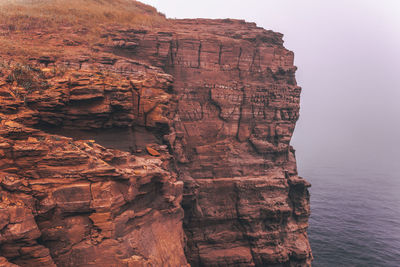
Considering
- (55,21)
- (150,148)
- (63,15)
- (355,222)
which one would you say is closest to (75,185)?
(150,148)

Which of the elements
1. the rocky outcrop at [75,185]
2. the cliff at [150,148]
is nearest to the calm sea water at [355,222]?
the cliff at [150,148]

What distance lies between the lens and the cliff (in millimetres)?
10750

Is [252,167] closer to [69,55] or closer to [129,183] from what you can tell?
[129,183]

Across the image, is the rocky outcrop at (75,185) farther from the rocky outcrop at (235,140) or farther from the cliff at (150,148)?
the rocky outcrop at (235,140)

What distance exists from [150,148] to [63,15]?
21.7 m

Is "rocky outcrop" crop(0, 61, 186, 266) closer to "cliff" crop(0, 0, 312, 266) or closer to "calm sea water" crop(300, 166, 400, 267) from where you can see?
"cliff" crop(0, 0, 312, 266)

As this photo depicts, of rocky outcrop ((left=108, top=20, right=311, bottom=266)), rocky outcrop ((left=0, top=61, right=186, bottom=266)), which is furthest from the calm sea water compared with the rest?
rocky outcrop ((left=0, top=61, right=186, bottom=266))

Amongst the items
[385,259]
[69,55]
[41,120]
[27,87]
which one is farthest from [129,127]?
[385,259]

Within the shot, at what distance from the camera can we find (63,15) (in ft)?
90.4

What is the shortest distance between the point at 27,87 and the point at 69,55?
31.4 feet

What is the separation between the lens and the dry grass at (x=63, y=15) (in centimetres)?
2483

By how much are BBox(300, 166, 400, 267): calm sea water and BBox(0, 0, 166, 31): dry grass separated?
39797mm

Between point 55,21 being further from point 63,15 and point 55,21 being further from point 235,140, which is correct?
point 235,140

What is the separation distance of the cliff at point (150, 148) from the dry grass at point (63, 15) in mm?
1030
